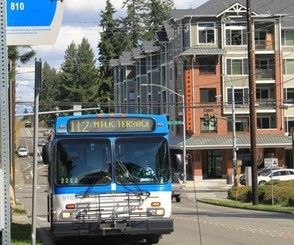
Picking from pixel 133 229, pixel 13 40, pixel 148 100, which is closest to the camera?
pixel 13 40

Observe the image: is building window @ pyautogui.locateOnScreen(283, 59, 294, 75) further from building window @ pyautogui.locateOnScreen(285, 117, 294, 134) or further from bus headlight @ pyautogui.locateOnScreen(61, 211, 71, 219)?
bus headlight @ pyautogui.locateOnScreen(61, 211, 71, 219)

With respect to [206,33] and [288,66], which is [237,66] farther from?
[288,66]

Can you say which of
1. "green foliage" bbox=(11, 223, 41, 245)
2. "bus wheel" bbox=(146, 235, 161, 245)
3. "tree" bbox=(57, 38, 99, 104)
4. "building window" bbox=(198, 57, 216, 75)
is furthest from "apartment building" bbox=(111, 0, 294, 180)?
"bus wheel" bbox=(146, 235, 161, 245)

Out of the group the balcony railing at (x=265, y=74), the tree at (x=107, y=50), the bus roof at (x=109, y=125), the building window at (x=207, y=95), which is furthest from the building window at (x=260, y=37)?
the bus roof at (x=109, y=125)

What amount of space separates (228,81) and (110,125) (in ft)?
170

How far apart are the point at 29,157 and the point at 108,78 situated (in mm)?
18098

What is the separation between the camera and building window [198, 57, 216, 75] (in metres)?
66.2

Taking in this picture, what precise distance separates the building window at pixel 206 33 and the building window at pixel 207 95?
479cm

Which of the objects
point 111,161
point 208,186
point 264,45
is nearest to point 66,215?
point 111,161

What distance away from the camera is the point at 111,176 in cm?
1373

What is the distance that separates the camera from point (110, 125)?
14047 millimetres

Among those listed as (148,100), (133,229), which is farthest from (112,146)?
(148,100)

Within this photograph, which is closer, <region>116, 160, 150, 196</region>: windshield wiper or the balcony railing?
<region>116, 160, 150, 196</region>: windshield wiper

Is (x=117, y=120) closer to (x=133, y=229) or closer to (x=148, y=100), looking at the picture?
(x=133, y=229)
